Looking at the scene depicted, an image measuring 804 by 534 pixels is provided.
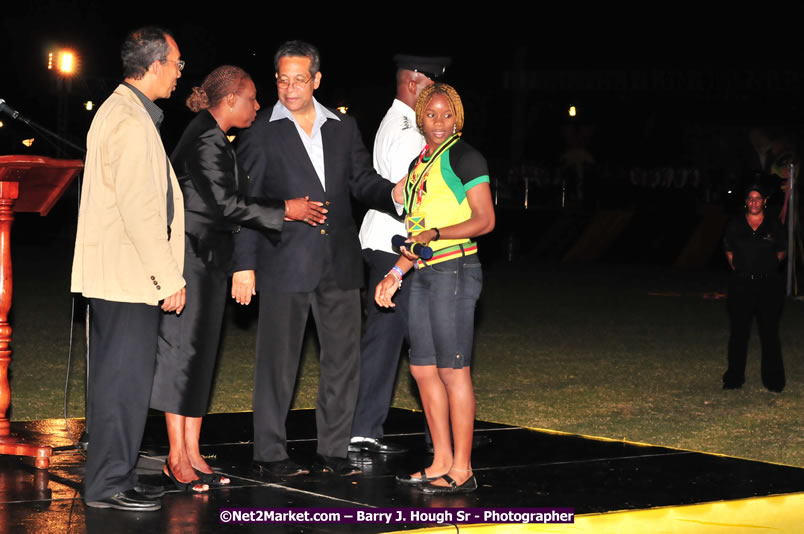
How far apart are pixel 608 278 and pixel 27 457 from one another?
56.9 feet

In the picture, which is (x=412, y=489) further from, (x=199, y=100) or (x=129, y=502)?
(x=199, y=100)

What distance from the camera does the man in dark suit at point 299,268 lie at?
599 cm

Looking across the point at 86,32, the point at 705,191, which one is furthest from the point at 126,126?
the point at 86,32

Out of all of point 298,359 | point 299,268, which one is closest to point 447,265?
point 299,268

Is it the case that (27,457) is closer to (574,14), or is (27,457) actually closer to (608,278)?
(608,278)

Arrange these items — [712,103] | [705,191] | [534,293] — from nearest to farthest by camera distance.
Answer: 1. [534,293]
2. [705,191]
3. [712,103]

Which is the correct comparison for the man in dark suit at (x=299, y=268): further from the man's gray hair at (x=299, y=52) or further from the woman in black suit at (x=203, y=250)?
the woman in black suit at (x=203, y=250)

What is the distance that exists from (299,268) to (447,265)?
2.54 ft

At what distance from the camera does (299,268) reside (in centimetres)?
600

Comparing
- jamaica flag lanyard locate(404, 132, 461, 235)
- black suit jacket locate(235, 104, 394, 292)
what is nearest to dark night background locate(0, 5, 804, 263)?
black suit jacket locate(235, 104, 394, 292)

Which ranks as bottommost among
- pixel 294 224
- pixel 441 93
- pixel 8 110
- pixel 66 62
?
pixel 294 224

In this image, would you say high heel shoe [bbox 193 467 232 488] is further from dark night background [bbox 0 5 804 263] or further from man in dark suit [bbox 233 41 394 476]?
dark night background [bbox 0 5 804 263]

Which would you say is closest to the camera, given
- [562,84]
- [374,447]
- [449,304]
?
[449,304]

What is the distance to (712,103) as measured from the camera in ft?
110
